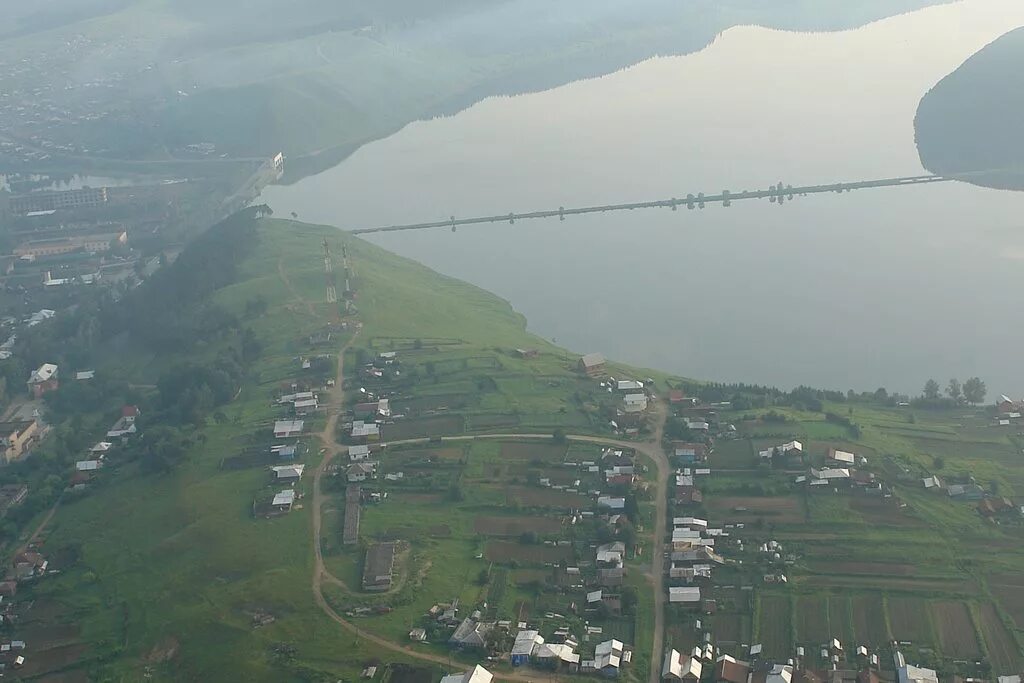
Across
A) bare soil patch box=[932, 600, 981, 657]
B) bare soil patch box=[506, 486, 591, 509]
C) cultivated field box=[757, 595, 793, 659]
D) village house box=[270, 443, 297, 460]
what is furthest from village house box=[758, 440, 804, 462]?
village house box=[270, 443, 297, 460]

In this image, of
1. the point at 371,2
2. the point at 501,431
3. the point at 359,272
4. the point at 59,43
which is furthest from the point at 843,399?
the point at 59,43

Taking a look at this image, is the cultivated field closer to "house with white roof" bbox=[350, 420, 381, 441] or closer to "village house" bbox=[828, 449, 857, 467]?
"village house" bbox=[828, 449, 857, 467]

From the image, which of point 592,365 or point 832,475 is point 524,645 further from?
point 592,365

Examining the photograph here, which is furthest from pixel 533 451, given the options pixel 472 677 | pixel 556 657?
pixel 472 677

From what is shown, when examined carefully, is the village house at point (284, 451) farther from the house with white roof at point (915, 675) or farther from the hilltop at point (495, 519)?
the house with white roof at point (915, 675)

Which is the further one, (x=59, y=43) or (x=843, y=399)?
(x=59, y=43)

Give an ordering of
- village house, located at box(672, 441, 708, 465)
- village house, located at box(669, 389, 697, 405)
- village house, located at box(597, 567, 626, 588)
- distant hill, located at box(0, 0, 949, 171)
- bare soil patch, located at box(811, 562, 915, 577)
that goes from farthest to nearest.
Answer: distant hill, located at box(0, 0, 949, 171), village house, located at box(669, 389, 697, 405), village house, located at box(672, 441, 708, 465), bare soil patch, located at box(811, 562, 915, 577), village house, located at box(597, 567, 626, 588)

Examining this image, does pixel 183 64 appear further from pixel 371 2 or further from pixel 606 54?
pixel 606 54
